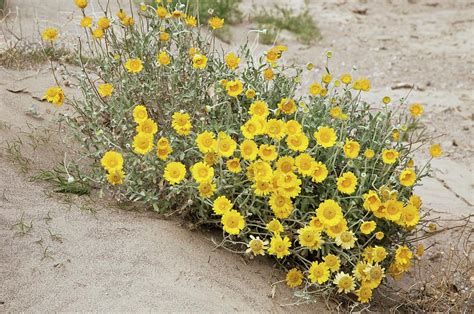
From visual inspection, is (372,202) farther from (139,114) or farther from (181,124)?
(139,114)

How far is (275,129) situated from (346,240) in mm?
567

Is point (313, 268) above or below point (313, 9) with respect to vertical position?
above

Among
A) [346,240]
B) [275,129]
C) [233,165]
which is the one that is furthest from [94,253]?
[346,240]

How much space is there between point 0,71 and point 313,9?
5.58 metres

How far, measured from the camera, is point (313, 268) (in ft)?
9.41

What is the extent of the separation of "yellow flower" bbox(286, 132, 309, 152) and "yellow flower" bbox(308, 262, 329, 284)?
498 millimetres

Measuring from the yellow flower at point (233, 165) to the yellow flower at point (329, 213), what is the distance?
382 millimetres

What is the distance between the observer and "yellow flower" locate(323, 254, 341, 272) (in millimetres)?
2869

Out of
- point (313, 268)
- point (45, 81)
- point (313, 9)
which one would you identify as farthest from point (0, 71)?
point (313, 9)

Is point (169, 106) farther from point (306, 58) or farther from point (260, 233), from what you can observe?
point (306, 58)

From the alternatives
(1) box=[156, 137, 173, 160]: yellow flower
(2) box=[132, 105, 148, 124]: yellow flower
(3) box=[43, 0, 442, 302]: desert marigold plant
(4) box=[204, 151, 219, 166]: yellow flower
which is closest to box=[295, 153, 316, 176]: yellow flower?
(3) box=[43, 0, 442, 302]: desert marigold plant

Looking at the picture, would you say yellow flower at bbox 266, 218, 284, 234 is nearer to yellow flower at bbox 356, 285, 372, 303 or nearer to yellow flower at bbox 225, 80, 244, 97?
yellow flower at bbox 356, 285, 372, 303

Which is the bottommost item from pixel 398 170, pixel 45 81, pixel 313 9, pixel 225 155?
pixel 313 9

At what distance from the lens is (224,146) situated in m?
2.88
